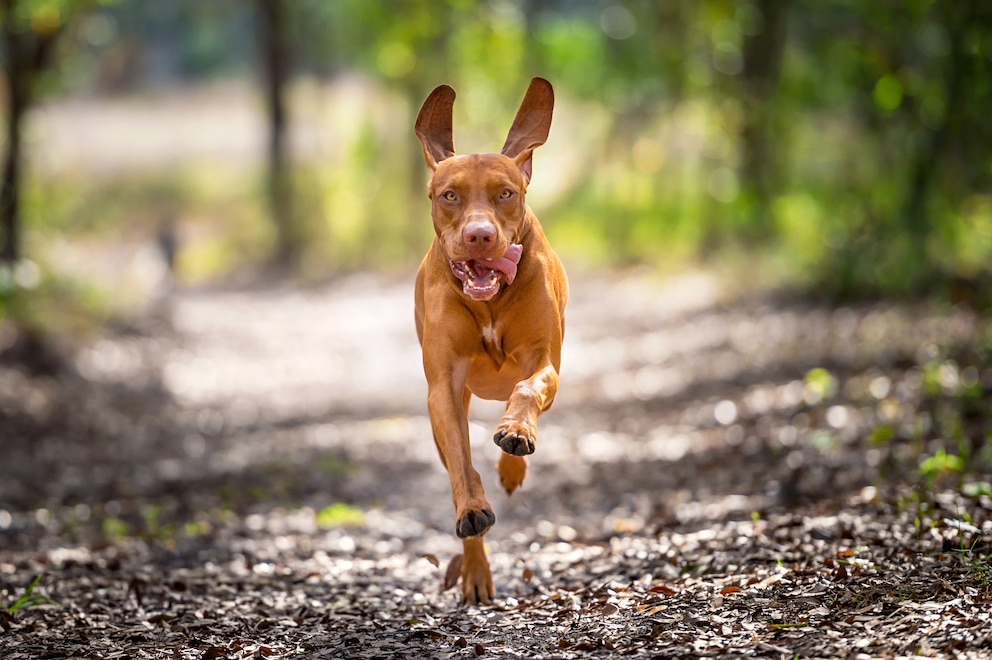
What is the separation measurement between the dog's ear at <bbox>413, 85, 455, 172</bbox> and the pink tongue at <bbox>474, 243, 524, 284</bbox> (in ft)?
2.05

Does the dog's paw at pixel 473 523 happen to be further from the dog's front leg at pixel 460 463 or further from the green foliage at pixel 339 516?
the green foliage at pixel 339 516

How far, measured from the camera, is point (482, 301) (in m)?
4.81

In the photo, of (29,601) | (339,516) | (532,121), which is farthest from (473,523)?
(339,516)

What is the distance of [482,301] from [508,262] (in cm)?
22

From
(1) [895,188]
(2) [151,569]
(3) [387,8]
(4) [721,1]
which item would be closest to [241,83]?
(3) [387,8]

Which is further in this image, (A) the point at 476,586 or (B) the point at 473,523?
(A) the point at 476,586

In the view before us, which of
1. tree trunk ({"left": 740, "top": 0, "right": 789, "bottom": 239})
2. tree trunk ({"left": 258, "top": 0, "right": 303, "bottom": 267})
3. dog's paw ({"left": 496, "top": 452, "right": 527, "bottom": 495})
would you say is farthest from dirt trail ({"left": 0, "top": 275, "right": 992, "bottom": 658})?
tree trunk ({"left": 258, "top": 0, "right": 303, "bottom": 267})

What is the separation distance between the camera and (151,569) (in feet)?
21.2

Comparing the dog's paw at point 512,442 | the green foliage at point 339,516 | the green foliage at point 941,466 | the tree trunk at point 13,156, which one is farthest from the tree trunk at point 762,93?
the dog's paw at point 512,442

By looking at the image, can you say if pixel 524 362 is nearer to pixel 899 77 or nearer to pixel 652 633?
pixel 652 633

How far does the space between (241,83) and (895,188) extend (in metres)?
40.2

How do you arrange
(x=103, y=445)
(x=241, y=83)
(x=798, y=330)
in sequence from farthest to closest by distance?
1. (x=241, y=83)
2. (x=798, y=330)
3. (x=103, y=445)

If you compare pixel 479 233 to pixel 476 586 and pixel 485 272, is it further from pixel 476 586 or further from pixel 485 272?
pixel 476 586

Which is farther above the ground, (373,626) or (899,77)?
(899,77)
